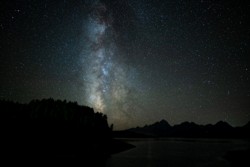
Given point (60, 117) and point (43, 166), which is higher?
point (60, 117)

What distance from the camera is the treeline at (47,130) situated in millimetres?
60438

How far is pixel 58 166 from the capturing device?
45906 mm

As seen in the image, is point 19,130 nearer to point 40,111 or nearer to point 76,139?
point 76,139

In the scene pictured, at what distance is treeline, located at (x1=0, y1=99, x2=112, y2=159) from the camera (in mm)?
60438

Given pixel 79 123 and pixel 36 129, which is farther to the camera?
pixel 79 123

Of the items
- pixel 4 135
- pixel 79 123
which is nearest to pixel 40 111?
pixel 79 123

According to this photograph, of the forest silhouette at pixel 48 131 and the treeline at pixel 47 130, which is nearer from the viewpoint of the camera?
the forest silhouette at pixel 48 131

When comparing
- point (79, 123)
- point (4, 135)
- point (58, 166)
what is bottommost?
point (58, 166)

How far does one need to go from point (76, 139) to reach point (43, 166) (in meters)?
44.5

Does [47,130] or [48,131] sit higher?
[47,130]

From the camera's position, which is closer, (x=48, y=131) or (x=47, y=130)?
(x=48, y=131)

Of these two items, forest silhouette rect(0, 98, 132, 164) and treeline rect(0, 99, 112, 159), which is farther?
treeline rect(0, 99, 112, 159)

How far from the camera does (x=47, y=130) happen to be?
8162 centimetres

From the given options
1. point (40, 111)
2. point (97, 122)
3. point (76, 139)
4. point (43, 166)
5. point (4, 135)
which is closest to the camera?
point (43, 166)
